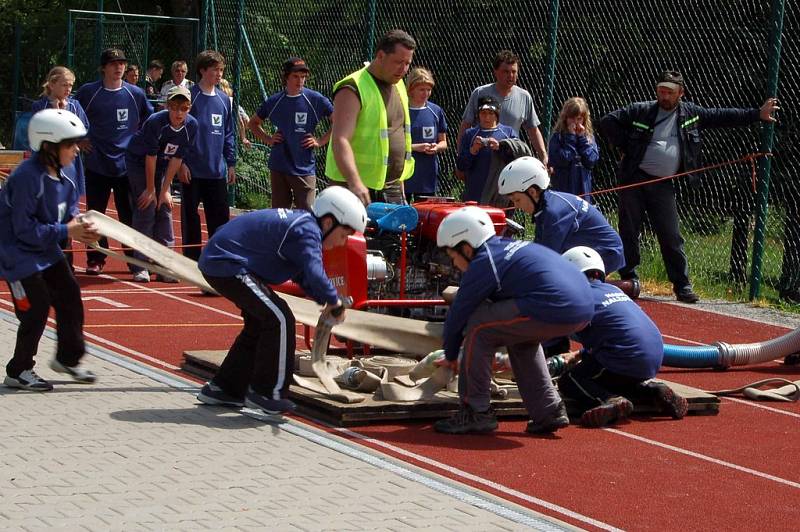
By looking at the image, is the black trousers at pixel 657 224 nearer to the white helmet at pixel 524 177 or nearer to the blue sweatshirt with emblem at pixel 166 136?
the blue sweatshirt with emblem at pixel 166 136

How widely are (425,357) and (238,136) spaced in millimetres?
13166

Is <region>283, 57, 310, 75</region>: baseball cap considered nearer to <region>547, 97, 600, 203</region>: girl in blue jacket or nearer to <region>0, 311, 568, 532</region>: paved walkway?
<region>547, 97, 600, 203</region>: girl in blue jacket

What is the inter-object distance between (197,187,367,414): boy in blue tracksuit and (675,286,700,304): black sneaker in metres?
6.90

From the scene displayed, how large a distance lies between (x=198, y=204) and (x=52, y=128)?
18.6 feet

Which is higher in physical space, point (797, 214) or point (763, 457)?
point (797, 214)

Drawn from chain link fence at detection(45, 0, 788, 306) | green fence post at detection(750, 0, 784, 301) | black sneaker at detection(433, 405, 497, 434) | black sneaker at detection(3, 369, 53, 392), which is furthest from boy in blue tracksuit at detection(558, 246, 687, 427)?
chain link fence at detection(45, 0, 788, 306)

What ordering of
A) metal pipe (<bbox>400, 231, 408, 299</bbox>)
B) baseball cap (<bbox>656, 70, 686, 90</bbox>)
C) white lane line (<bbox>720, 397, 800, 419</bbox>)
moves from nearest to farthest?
white lane line (<bbox>720, 397, 800, 419</bbox>), metal pipe (<bbox>400, 231, 408, 299</bbox>), baseball cap (<bbox>656, 70, 686, 90</bbox>)

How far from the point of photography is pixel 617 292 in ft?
30.4

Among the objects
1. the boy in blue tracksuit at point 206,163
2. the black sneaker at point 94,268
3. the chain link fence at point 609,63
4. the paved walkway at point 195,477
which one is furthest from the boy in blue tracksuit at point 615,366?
the black sneaker at point 94,268

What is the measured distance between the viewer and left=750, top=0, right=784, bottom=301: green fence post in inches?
557

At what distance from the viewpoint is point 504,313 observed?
830 centimetres

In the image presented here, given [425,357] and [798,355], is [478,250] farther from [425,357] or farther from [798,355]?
[798,355]

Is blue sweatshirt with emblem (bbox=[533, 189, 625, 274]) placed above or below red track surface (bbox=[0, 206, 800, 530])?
above

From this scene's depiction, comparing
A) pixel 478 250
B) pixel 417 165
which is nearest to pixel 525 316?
pixel 478 250
